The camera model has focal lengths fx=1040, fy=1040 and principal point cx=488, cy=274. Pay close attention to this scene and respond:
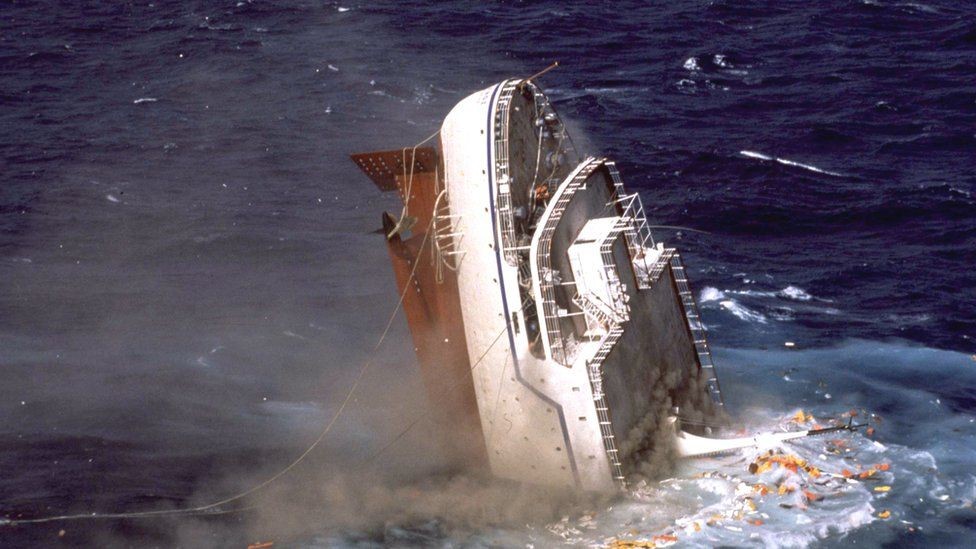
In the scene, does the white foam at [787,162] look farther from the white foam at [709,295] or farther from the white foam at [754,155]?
the white foam at [709,295]

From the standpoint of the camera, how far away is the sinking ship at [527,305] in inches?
1148

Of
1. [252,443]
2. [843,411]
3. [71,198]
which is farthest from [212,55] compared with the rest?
[843,411]

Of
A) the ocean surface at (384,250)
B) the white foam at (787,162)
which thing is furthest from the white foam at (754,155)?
the ocean surface at (384,250)

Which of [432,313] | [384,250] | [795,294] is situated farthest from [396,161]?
[795,294]

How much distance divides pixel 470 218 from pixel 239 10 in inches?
2380

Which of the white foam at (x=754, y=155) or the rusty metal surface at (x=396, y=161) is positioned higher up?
the rusty metal surface at (x=396, y=161)

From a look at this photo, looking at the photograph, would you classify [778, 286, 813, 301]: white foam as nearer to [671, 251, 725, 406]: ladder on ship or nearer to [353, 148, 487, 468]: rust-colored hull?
[671, 251, 725, 406]: ladder on ship

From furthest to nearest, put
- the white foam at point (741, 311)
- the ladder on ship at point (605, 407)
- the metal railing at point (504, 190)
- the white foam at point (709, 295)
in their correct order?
the white foam at point (709, 295), the white foam at point (741, 311), the metal railing at point (504, 190), the ladder on ship at point (605, 407)

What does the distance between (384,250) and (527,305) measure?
20759mm

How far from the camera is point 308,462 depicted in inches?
1319

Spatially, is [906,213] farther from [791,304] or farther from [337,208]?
[337,208]

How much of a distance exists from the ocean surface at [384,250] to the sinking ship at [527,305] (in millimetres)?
1692

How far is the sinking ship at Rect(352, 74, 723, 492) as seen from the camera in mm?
29156

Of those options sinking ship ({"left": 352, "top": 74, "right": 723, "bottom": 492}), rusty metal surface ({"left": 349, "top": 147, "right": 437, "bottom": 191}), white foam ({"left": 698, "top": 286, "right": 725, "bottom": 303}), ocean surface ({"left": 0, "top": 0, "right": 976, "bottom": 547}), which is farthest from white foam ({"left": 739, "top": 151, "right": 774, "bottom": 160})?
rusty metal surface ({"left": 349, "top": 147, "right": 437, "bottom": 191})
